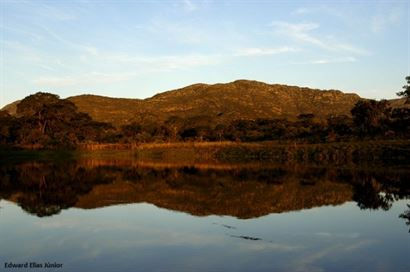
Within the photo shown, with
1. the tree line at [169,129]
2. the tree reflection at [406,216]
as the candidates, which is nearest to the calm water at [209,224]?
the tree reflection at [406,216]

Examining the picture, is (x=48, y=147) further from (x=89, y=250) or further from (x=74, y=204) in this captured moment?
(x=89, y=250)

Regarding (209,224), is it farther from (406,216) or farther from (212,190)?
(212,190)

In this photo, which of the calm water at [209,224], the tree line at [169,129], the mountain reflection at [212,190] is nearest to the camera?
the calm water at [209,224]

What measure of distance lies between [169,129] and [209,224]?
82.0 m

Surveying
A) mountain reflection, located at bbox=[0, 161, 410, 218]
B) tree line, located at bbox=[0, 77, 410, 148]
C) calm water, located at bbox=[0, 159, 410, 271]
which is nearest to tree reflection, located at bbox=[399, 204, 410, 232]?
calm water, located at bbox=[0, 159, 410, 271]

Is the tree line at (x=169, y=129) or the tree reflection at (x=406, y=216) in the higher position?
the tree line at (x=169, y=129)

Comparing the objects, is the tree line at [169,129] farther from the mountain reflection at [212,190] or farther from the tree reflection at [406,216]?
the tree reflection at [406,216]

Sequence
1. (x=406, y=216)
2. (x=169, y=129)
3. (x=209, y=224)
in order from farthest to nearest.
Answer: (x=169, y=129), (x=406, y=216), (x=209, y=224)

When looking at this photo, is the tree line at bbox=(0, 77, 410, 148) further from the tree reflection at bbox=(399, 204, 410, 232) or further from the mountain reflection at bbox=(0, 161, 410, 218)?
the tree reflection at bbox=(399, 204, 410, 232)

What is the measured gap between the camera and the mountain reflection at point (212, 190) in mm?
23547

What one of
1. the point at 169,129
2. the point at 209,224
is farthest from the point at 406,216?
the point at 169,129

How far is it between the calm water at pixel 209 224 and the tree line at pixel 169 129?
41.2 metres

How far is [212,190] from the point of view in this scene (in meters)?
29.3

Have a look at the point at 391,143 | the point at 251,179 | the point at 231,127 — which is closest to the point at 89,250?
the point at 251,179
